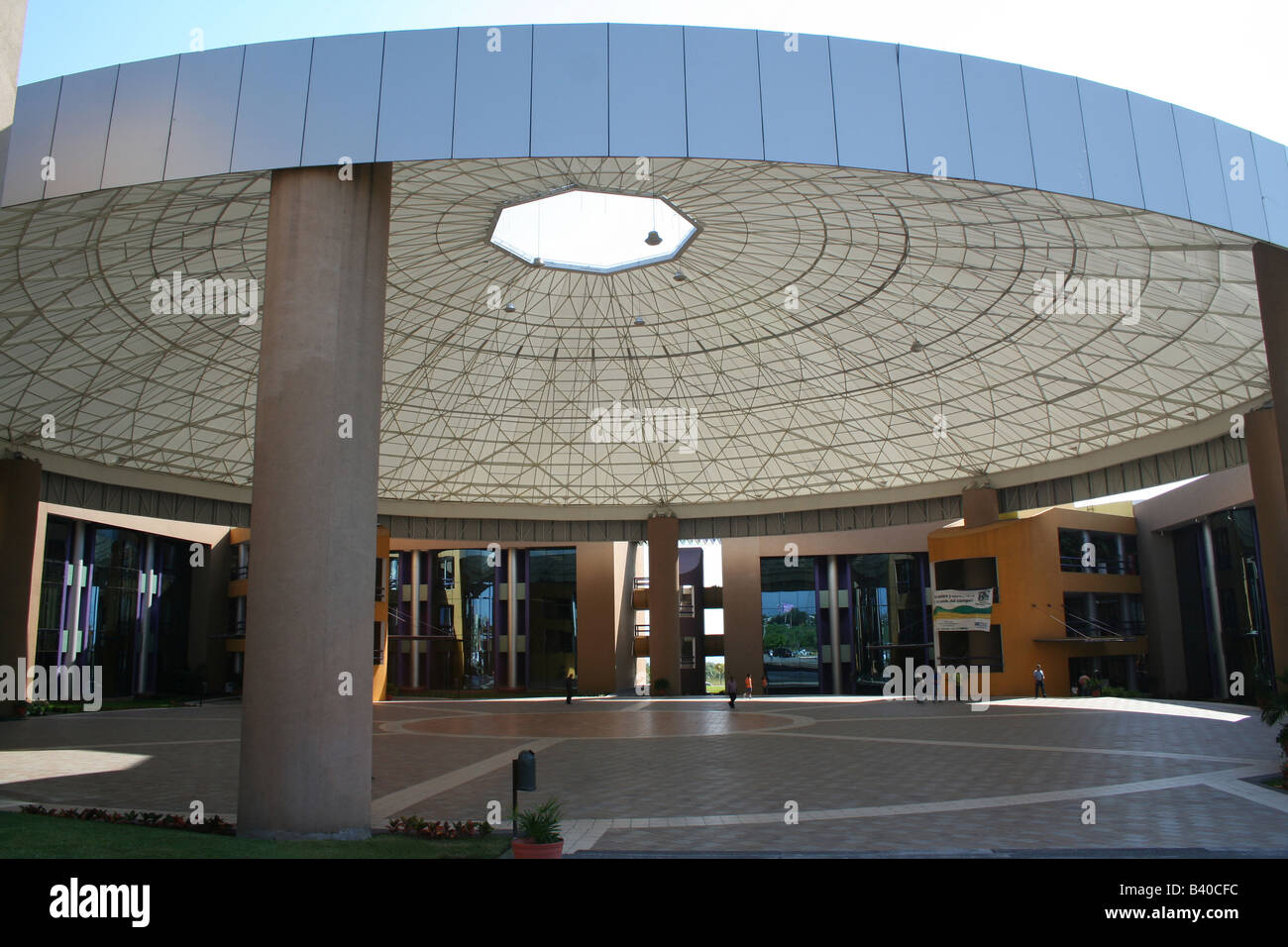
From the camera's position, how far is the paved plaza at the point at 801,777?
14.7m

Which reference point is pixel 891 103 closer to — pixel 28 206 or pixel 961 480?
pixel 28 206

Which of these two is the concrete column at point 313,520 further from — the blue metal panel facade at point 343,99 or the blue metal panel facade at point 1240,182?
the blue metal panel facade at point 1240,182

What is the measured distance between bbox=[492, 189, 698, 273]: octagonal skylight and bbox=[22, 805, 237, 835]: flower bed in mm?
22888

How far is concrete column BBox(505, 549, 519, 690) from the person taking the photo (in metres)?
75.9

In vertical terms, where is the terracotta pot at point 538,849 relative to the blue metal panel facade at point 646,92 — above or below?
below

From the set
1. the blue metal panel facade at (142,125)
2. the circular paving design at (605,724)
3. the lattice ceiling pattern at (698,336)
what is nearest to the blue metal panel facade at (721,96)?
the lattice ceiling pattern at (698,336)

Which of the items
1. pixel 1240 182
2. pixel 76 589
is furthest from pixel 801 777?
pixel 76 589

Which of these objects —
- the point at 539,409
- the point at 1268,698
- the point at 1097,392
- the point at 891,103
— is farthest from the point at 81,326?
the point at 1097,392

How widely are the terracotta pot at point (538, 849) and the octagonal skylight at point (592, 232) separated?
24797 millimetres

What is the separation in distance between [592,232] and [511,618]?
46.0 metres

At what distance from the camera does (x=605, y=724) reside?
128 ft

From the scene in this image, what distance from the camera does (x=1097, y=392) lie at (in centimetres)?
4466

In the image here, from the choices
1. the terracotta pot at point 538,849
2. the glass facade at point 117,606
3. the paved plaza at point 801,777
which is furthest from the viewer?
the glass facade at point 117,606
